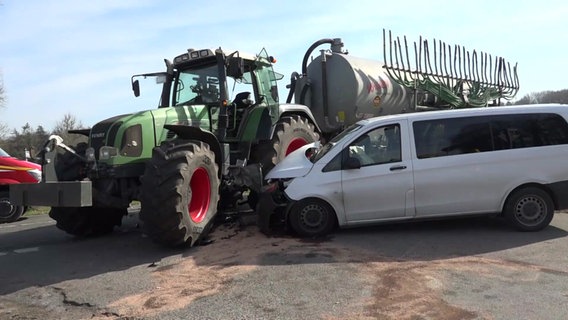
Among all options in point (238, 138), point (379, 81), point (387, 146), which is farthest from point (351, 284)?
point (379, 81)

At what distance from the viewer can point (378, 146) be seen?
7.62 metres

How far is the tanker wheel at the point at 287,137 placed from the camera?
30.0 feet

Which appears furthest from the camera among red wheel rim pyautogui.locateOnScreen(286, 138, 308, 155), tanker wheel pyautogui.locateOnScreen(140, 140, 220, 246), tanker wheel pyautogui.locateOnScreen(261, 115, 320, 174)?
red wheel rim pyautogui.locateOnScreen(286, 138, 308, 155)

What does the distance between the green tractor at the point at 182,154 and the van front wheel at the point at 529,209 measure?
3.86 m

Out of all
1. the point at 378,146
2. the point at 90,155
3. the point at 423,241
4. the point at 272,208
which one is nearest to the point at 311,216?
the point at 272,208

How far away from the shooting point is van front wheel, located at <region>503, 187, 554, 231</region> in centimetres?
741

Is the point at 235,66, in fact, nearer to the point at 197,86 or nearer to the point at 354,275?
the point at 197,86

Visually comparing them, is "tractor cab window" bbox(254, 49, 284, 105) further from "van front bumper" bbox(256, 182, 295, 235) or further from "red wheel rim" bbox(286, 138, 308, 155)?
"van front bumper" bbox(256, 182, 295, 235)

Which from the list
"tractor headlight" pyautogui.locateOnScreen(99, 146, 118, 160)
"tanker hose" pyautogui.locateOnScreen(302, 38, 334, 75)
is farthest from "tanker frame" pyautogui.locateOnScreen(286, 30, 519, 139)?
"tractor headlight" pyautogui.locateOnScreen(99, 146, 118, 160)

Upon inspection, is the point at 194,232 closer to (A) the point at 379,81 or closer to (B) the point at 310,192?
(B) the point at 310,192

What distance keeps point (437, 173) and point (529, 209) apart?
4.70 feet

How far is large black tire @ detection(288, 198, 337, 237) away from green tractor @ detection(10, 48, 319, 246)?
1.06 meters

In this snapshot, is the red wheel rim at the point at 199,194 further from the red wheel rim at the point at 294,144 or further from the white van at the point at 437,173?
the red wheel rim at the point at 294,144

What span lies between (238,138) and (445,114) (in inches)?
139
